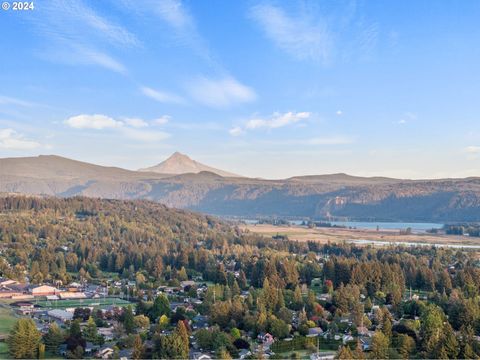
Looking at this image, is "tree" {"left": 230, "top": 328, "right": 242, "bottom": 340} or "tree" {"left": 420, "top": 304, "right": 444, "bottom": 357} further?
"tree" {"left": 230, "top": 328, "right": 242, "bottom": 340}

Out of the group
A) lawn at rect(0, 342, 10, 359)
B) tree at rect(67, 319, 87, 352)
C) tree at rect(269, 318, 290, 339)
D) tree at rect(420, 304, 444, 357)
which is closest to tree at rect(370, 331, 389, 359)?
tree at rect(420, 304, 444, 357)

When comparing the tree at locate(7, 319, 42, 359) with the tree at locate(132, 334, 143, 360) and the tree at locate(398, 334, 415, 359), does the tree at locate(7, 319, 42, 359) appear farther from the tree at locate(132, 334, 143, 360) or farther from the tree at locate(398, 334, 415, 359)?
the tree at locate(398, 334, 415, 359)

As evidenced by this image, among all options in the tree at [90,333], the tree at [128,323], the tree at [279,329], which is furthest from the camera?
the tree at [128,323]

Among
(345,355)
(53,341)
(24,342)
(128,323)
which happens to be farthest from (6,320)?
(345,355)

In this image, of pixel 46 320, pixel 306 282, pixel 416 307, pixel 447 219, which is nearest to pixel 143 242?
pixel 306 282

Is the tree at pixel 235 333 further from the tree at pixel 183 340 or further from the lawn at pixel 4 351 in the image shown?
the lawn at pixel 4 351

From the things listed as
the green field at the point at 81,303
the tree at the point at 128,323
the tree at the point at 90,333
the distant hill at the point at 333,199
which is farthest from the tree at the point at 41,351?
the distant hill at the point at 333,199
